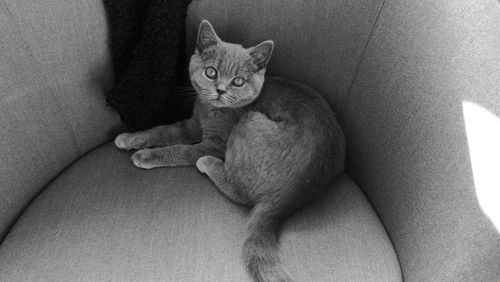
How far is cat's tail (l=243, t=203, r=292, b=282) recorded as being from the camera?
29.8 inches

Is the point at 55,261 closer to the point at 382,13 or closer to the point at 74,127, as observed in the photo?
the point at 74,127

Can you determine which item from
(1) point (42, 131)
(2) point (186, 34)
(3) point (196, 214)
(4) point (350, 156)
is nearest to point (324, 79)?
(4) point (350, 156)

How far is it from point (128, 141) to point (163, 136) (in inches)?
4.6

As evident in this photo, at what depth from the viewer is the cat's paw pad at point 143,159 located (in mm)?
1001

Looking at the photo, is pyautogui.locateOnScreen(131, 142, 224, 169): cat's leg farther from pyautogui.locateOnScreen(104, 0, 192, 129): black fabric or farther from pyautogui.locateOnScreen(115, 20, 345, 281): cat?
pyautogui.locateOnScreen(104, 0, 192, 129): black fabric

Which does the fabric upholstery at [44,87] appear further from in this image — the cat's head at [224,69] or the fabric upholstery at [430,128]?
the fabric upholstery at [430,128]

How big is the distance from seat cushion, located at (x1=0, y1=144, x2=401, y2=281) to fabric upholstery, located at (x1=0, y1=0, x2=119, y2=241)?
7cm

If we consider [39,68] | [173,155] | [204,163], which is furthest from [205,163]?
[39,68]

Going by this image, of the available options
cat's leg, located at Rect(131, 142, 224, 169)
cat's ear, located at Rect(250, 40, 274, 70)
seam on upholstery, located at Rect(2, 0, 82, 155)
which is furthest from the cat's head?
seam on upholstery, located at Rect(2, 0, 82, 155)

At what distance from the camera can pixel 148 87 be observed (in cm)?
101

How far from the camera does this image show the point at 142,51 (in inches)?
37.9

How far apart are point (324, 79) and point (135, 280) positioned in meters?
0.72

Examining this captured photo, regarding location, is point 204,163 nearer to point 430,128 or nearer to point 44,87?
point 44,87

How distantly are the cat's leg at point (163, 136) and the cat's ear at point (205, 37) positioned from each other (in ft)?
0.83
